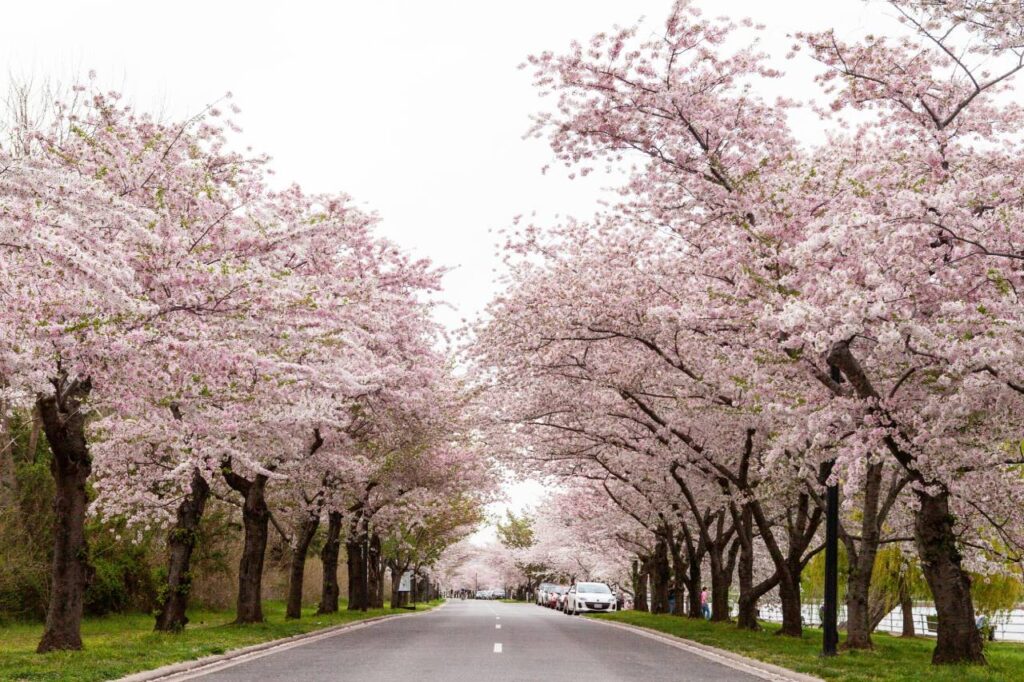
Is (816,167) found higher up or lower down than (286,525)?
higher up

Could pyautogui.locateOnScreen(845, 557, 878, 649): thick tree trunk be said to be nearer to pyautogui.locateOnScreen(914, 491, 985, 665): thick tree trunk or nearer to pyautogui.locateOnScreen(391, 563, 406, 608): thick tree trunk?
pyautogui.locateOnScreen(914, 491, 985, 665): thick tree trunk

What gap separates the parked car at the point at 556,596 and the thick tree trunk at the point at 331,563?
24.3 meters

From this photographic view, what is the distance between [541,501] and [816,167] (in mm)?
61791

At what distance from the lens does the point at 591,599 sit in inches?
1898

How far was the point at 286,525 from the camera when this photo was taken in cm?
4381

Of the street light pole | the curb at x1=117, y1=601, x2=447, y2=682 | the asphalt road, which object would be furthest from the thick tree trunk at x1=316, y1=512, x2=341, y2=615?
the street light pole

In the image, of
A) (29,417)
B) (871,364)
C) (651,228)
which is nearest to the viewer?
(871,364)

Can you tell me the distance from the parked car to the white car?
8654mm

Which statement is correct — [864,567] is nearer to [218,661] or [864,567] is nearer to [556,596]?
[218,661]

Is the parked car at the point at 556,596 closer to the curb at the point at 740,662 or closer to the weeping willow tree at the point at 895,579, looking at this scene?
the weeping willow tree at the point at 895,579

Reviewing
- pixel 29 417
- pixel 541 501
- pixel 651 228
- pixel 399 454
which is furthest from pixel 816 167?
pixel 541 501

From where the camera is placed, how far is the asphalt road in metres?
13.4

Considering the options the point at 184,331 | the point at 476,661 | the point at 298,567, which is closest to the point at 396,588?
the point at 298,567

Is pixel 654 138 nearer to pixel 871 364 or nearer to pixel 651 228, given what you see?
pixel 651 228
